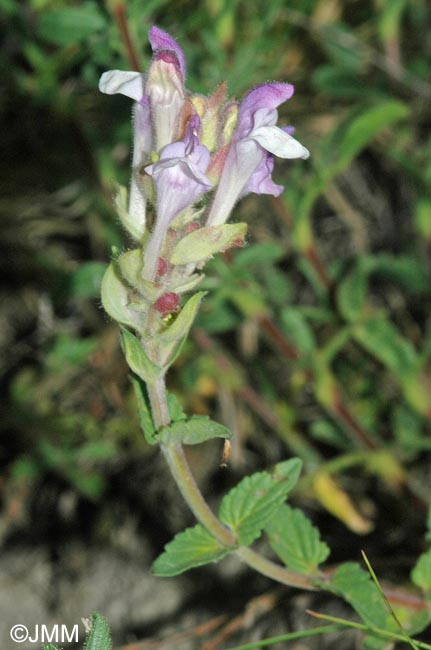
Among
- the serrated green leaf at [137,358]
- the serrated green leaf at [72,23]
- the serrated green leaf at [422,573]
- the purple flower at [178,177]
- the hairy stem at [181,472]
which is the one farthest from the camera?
the serrated green leaf at [72,23]

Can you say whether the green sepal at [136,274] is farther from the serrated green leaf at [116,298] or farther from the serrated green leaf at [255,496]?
the serrated green leaf at [255,496]

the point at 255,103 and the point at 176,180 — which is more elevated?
the point at 255,103

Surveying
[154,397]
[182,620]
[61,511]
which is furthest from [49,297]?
[154,397]

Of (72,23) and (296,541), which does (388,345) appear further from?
(72,23)

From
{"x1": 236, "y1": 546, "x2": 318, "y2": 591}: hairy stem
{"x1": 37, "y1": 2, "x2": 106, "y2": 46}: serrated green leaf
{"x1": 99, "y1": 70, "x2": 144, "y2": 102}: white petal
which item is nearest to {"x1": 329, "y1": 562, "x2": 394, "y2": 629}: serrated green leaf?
{"x1": 236, "y1": 546, "x2": 318, "y2": 591}: hairy stem

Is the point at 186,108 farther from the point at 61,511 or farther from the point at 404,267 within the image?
the point at 61,511

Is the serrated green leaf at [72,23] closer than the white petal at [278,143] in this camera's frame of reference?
No

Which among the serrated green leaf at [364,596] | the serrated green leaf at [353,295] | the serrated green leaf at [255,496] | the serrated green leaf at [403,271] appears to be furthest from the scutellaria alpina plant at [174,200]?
the serrated green leaf at [403,271]

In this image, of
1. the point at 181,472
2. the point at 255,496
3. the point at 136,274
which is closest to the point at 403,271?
the point at 255,496
